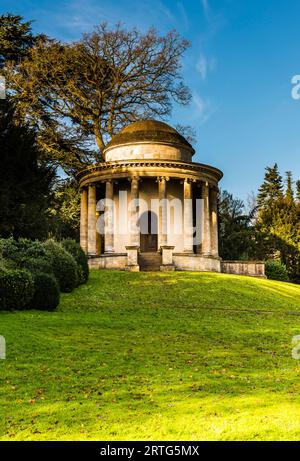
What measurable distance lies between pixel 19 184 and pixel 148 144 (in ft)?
49.9

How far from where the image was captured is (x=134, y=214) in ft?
126

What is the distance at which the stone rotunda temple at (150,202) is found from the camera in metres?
38.0

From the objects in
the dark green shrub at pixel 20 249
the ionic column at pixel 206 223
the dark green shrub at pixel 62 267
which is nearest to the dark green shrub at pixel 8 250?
the dark green shrub at pixel 20 249

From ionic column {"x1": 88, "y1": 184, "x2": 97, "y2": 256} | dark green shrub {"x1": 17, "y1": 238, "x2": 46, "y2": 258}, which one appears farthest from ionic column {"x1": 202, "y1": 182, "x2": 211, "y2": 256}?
dark green shrub {"x1": 17, "y1": 238, "x2": 46, "y2": 258}

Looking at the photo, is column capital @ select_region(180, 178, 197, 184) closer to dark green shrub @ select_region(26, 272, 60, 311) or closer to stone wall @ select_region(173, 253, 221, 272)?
Result: stone wall @ select_region(173, 253, 221, 272)

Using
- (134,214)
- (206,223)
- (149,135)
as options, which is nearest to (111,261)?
(134,214)

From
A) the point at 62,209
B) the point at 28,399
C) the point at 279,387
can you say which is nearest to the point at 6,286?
the point at 28,399

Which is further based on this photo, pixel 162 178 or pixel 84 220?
pixel 84 220

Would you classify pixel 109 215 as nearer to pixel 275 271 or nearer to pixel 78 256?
pixel 78 256

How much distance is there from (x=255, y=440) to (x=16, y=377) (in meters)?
5.50

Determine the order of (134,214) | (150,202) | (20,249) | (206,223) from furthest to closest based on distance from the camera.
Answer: (150,202)
(206,223)
(134,214)
(20,249)

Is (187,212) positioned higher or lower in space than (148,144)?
lower

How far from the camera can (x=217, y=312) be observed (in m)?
22.2
